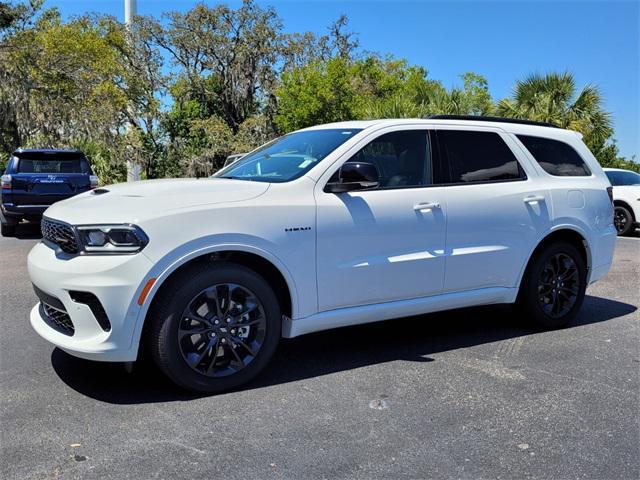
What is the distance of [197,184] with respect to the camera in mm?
4078

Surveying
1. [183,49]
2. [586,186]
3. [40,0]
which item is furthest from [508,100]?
[40,0]

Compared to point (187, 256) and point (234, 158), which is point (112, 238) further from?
point (234, 158)

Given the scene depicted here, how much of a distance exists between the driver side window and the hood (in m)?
0.95

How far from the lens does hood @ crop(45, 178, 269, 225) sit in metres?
3.53

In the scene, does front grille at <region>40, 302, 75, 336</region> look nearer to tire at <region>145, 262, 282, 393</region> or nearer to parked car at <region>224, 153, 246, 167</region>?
tire at <region>145, 262, 282, 393</region>

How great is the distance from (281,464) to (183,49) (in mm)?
32067

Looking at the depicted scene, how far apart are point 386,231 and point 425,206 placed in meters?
0.43

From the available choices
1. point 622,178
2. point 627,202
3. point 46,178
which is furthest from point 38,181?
point 622,178

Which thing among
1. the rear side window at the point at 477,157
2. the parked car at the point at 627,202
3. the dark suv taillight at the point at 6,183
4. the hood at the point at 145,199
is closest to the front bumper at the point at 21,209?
the dark suv taillight at the point at 6,183

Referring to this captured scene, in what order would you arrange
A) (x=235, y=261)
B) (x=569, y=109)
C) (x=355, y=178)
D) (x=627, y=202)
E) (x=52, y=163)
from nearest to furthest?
1. (x=235, y=261)
2. (x=355, y=178)
3. (x=52, y=163)
4. (x=627, y=202)
5. (x=569, y=109)

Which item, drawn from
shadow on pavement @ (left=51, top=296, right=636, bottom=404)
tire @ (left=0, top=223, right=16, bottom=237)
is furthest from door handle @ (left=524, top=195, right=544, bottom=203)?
tire @ (left=0, top=223, right=16, bottom=237)

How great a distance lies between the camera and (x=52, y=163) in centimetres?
1143

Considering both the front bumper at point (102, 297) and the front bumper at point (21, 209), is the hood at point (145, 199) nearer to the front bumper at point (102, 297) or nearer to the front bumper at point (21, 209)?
the front bumper at point (102, 297)

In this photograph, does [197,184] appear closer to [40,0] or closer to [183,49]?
[183,49]
